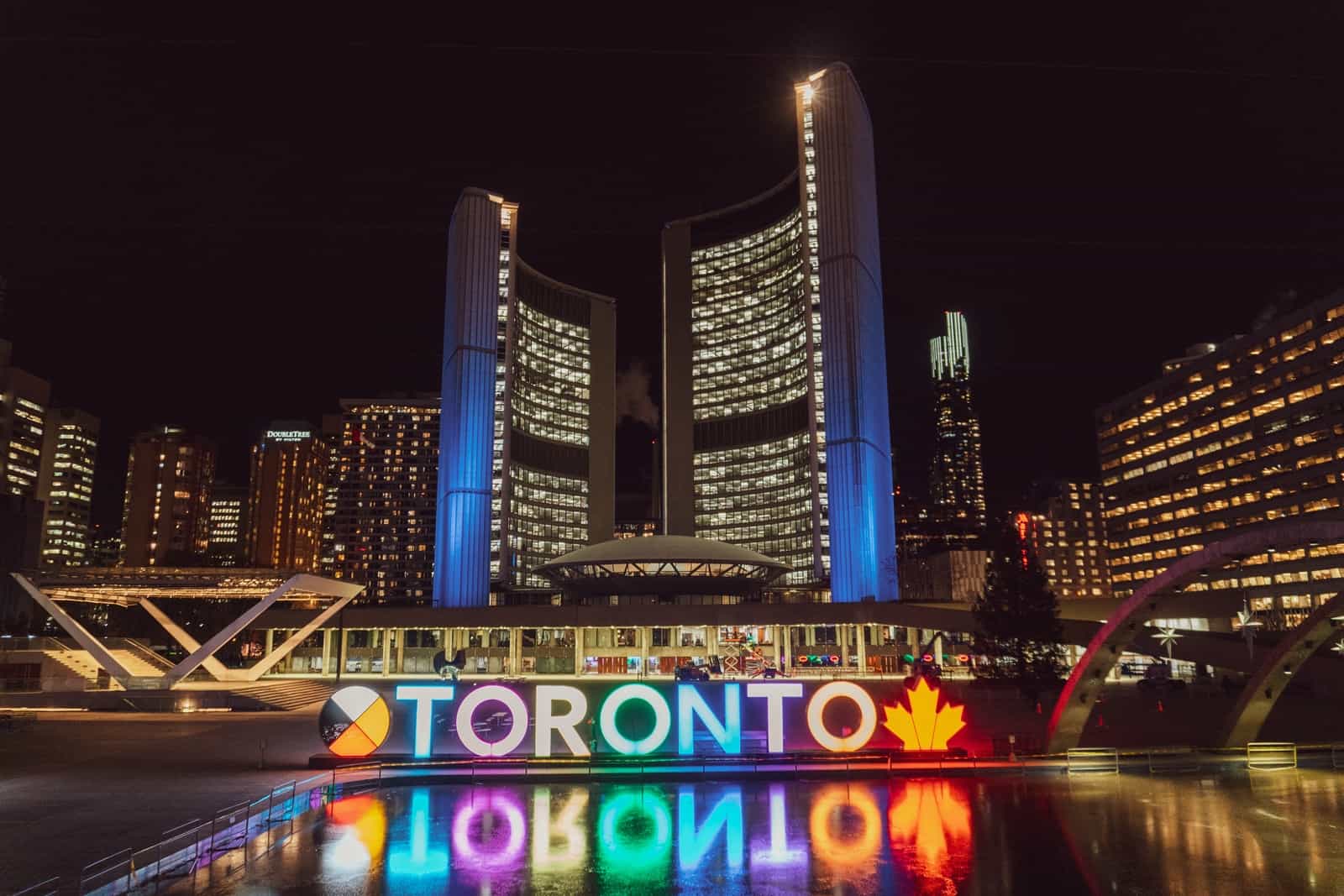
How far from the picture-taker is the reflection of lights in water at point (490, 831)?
1552cm

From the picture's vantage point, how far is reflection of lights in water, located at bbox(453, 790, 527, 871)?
15523mm

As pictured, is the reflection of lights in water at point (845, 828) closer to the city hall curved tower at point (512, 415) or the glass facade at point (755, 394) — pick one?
the city hall curved tower at point (512, 415)

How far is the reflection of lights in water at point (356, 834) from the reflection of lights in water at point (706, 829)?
228 inches

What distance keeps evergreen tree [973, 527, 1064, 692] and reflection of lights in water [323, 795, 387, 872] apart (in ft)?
115

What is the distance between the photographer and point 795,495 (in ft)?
465

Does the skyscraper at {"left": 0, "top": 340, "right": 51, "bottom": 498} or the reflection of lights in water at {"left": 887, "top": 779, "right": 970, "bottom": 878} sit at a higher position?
the skyscraper at {"left": 0, "top": 340, "right": 51, "bottom": 498}

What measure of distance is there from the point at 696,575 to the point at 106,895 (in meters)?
84.7

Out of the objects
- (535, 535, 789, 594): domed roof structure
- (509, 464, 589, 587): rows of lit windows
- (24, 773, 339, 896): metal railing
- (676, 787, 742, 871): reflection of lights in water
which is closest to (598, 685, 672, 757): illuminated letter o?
(676, 787, 742, 871): reflection of lights in water

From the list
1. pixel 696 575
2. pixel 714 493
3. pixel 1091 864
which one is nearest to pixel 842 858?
pixel 1091 864

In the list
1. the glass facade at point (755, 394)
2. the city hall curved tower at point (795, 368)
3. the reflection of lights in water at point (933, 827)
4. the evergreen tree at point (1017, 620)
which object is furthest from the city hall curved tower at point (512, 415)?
the reflection of lights in water at point (933, 827)

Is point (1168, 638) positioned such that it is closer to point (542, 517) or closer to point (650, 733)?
point (650, 733)

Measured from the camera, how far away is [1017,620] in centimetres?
4659

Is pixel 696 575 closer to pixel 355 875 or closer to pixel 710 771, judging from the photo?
Answer: pixel 710 771

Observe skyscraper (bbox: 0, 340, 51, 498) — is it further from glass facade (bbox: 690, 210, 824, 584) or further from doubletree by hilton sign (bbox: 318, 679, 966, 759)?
doubletree by hilton sign (bbox: 318, 679, 966, 759)
